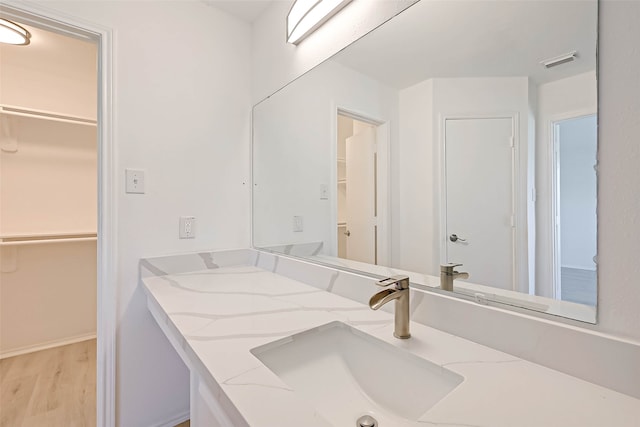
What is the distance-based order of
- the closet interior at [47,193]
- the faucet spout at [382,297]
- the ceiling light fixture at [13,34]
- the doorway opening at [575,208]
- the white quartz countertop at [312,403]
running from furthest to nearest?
the closet interior at [47,193], the ceiling light fixture at [13,34], the faucet spout at [382,297], the doorway opening at [575,208], the white quartz countertop at [312,403]

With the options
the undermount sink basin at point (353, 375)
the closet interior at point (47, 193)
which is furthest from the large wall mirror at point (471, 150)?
the closet interior at point (47, 193)

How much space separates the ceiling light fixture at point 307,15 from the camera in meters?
1.18

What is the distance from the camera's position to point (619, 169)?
544 millimetres

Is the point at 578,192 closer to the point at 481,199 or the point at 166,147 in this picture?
the point at 481,199

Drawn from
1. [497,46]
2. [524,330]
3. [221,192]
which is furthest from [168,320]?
[497,46]

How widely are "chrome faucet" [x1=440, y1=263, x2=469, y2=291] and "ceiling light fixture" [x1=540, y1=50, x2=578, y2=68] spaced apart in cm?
53

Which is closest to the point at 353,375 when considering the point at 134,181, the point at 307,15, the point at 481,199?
the point at 481,199

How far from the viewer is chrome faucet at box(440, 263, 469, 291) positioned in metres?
0.83

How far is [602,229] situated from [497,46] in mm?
506

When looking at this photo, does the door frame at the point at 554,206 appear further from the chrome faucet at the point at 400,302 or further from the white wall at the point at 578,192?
the chrome faucet at the point at 400,302

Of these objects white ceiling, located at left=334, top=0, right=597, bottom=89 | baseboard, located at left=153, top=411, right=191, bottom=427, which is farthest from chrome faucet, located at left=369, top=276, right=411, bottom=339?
baseboard, located at left=153, top=411, right=191, bottom=427

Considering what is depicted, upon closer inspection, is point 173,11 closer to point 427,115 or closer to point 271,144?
point 271,144

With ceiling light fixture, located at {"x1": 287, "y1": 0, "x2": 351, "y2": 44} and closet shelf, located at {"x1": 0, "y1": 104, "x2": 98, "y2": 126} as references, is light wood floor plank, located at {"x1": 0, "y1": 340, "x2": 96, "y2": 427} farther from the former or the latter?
ceiling light fixture, located at {"x1": 287, "y1": 0, "x2": 351, "y2": 44}

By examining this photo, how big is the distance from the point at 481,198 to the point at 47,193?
2.95 m
